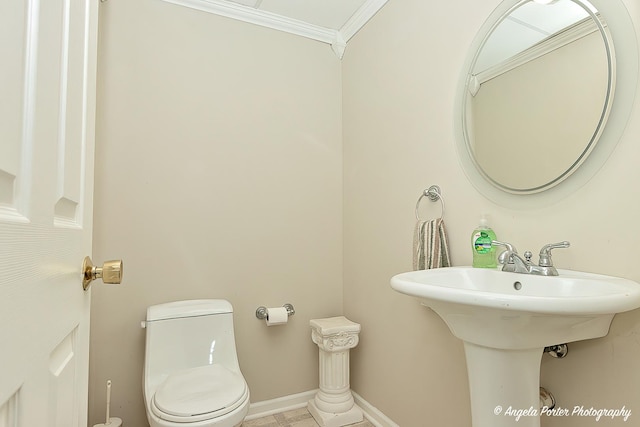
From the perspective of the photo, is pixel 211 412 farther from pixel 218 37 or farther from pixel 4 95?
pixel 218 37

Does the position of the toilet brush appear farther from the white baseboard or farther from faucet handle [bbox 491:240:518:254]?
faucet handle [bbox 491:240:518:254]

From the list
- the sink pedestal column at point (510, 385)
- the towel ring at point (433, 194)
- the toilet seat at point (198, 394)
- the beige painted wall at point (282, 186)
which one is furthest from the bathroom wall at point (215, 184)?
the sink pedestal column at point (510, 385)

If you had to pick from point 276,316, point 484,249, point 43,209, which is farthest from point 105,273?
point 276,316

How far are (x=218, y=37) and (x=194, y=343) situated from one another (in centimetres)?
169

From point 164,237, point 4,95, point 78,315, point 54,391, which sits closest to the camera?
point 4,95

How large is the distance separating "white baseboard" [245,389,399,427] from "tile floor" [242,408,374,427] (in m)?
0.03

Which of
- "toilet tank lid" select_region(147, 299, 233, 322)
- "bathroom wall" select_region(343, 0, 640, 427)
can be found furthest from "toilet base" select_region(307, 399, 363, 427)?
"toilet tank lid" select_region(147, 299, 233, 322)

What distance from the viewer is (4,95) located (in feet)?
1.13

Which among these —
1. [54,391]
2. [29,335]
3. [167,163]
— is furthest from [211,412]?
[167,163]

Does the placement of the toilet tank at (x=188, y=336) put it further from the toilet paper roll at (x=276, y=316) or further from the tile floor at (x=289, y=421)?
the tile floor at (x=289, y=421)

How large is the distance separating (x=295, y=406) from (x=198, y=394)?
0.88m

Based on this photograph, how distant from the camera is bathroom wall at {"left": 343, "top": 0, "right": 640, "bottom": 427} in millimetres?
968

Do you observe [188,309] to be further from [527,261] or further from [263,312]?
[527,261]

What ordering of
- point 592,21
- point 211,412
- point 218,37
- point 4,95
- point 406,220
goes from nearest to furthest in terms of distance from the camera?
point 4,95, point 592,21, point 211,412, point 406,220, point 218,37
